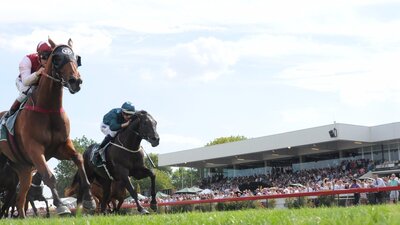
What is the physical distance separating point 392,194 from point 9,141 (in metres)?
8.59

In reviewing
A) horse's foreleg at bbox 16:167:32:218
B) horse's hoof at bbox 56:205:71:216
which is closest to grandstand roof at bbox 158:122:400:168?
horse's foreleg at bbox 16:167:32:218

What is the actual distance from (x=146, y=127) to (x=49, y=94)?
14.7 feet

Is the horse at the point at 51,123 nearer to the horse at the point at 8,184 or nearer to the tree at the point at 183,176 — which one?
the horse at the point at 8,184

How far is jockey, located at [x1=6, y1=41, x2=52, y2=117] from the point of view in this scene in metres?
9.12

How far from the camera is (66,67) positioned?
27.1ft

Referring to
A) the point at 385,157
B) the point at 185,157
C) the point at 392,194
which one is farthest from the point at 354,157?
the point at 392,194

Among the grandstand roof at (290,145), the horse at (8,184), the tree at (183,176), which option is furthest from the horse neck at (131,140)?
the tree at (183,176)

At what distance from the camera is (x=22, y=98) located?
9406 millimetres

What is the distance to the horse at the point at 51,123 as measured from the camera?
27.1 feet

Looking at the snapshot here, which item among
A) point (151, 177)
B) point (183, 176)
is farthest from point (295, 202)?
point (183, 176)

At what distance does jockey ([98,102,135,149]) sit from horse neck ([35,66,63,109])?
488 cm

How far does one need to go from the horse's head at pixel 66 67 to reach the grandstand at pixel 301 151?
3506 centimetres

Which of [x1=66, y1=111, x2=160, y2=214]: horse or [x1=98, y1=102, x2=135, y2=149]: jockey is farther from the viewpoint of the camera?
[x1=98, y1=102, x2=135, y2=149]: jockey

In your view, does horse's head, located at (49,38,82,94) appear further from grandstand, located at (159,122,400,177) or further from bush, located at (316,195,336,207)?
grandstand, located at (159,122,400,177)
